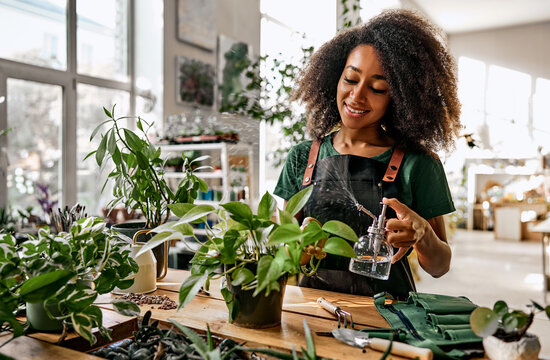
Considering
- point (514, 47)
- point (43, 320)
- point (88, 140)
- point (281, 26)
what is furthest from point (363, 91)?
point (514, 47)

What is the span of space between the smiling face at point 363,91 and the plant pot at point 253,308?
632 mm

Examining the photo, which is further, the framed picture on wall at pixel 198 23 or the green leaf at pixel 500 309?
the framed picture on wall at pixel 198 23

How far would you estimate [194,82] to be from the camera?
4555mm

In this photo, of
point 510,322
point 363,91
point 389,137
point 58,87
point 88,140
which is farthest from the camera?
point 88,140

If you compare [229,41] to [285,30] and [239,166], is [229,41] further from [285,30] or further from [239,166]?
[239,166]

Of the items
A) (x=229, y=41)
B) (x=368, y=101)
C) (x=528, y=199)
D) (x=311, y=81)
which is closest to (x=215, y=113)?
(x=229, y=41)

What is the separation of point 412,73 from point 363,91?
0.50 ft

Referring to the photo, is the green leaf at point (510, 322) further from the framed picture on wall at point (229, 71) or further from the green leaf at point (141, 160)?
the framed picture on wall at point (229, 71)

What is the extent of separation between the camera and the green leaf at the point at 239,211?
0.81 meters

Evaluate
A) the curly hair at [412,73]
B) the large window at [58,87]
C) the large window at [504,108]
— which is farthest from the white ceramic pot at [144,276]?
the large window at [504,108]

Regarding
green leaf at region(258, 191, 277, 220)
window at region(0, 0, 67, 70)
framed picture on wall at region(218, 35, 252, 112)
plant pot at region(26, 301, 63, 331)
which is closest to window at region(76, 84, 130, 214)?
window at region(0, 0, 67, 70)

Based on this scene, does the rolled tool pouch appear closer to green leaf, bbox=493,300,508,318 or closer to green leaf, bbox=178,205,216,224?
green leaf, bbox=493,300,508,318

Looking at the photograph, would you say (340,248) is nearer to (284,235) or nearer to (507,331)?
(284,235)

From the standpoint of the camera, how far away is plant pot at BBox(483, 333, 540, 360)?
736 millimetres
